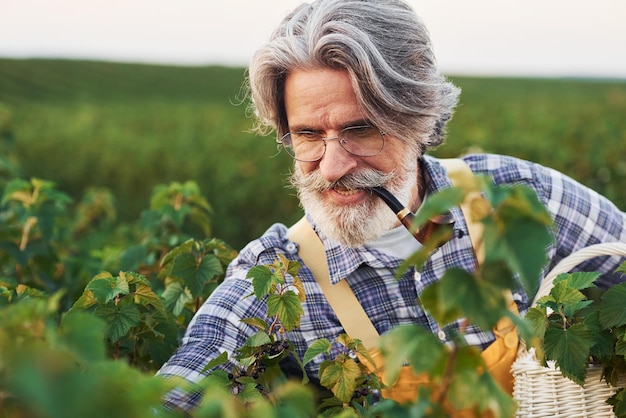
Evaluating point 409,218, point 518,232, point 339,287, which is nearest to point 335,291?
point 339,287

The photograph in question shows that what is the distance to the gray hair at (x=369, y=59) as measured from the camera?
2.27 m

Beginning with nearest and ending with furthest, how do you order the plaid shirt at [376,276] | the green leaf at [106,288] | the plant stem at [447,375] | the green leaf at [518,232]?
the green leaf at [518,232] < the plant stem at [447,375] < the green leaf at [106,288] < the plaid shirt at [376,276]

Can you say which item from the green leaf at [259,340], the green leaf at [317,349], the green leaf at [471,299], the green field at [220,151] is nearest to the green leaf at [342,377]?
the green leaf at [317,349]

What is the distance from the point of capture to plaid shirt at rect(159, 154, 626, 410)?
2.19m

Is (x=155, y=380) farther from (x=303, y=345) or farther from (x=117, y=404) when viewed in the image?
(x=303, y=345)

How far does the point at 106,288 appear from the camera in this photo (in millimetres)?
1925

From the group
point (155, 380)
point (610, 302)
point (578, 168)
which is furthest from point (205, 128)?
point (155, 380)

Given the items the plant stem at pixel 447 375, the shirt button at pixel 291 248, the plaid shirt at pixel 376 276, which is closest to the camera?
Result: the plant stem at pixel 447 375

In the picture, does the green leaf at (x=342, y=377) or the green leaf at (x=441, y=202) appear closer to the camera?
the green leaf at (x=441, y=202)

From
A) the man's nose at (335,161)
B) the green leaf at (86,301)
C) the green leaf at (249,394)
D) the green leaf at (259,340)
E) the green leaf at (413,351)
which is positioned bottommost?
the green leaf at (249,394)

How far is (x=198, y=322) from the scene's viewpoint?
2.20 meters

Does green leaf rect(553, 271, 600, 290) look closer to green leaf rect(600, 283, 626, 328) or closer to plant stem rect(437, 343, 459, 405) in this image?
green leaf rect(600, 283, 626, 328)

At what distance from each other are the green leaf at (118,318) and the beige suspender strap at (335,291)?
24.3 inches

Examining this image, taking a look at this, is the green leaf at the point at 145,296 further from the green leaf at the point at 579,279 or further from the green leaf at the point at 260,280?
the green leaf at the point at 579,279
